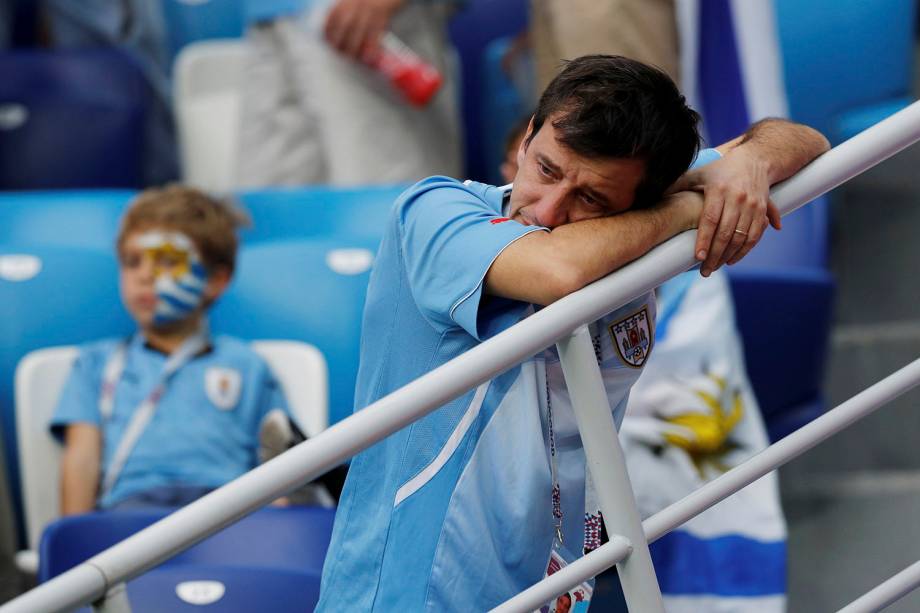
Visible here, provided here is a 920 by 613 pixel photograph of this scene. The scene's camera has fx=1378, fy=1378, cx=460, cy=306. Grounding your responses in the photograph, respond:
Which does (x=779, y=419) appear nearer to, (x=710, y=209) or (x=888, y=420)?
(x=888, y=420)

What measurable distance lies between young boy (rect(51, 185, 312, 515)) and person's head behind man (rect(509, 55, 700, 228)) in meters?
1.14

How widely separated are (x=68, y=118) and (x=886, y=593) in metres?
2.40

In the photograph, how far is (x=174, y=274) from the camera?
2.36 m

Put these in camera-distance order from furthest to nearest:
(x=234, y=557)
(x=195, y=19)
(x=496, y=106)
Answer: (x=195, y=19) < (x=496, y=106) < (x=234, y=557)

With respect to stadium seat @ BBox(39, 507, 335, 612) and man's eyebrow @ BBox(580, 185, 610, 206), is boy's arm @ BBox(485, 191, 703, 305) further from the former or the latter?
stadium seat @ BBox(39, 507, 335, 612)

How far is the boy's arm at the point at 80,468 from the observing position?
7.18ft

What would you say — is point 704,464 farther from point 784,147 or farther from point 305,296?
point 784,147

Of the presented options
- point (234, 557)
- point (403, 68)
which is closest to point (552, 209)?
point (234, 557)

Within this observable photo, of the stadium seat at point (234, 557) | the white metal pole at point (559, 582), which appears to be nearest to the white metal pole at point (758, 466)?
the white metal pole at point (559, 582)

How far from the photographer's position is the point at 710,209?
1177mm

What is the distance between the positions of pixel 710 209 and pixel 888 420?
5.85 feet

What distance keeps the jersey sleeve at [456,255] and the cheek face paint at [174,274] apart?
1.19 m

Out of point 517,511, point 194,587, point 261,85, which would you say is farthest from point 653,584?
point 261,85

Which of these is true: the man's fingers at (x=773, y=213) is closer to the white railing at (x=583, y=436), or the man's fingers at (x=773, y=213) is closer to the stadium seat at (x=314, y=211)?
the white railing at (x=583, y=436)
